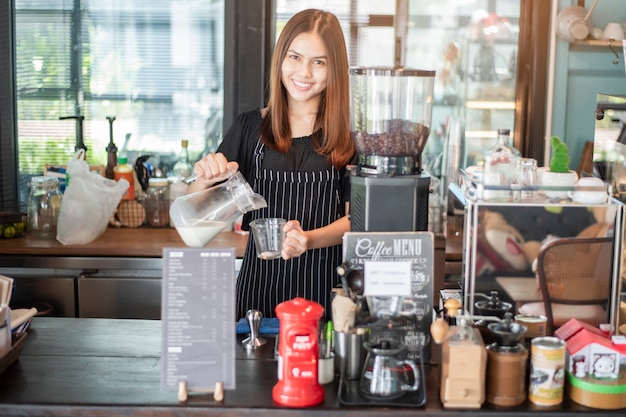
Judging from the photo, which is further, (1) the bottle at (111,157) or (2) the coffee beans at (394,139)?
(1) the bottle at (111,157)

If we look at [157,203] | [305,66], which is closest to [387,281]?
[305,66]

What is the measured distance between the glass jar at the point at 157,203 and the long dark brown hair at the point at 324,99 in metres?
1.31

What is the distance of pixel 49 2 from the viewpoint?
3.96 m

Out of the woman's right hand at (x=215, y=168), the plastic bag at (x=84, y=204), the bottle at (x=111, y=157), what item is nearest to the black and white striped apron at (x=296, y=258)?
the woman's right hand at (x=215, y=168)

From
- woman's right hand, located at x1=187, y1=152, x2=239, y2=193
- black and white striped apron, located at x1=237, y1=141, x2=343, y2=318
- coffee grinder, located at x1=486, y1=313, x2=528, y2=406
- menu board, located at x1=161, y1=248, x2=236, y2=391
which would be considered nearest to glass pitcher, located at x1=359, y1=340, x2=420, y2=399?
coffee grinder, located at x1=486, y1=313, x2=528, y2=406

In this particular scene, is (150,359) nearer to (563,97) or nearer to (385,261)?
(385,261)

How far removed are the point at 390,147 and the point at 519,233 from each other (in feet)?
1.18

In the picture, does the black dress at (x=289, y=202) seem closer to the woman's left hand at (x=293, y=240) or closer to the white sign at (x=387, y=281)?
the woman's left hand at (x=293, y=240)

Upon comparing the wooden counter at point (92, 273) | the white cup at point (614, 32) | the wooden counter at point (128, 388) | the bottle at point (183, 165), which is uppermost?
the white cup at point (614, 32)

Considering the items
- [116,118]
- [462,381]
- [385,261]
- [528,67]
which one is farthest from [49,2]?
[462,381]

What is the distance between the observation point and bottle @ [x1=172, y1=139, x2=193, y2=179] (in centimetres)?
398

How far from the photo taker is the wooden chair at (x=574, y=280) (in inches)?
75.6

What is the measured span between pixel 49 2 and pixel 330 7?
4.22ft

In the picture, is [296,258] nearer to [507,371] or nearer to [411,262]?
[411,262]
